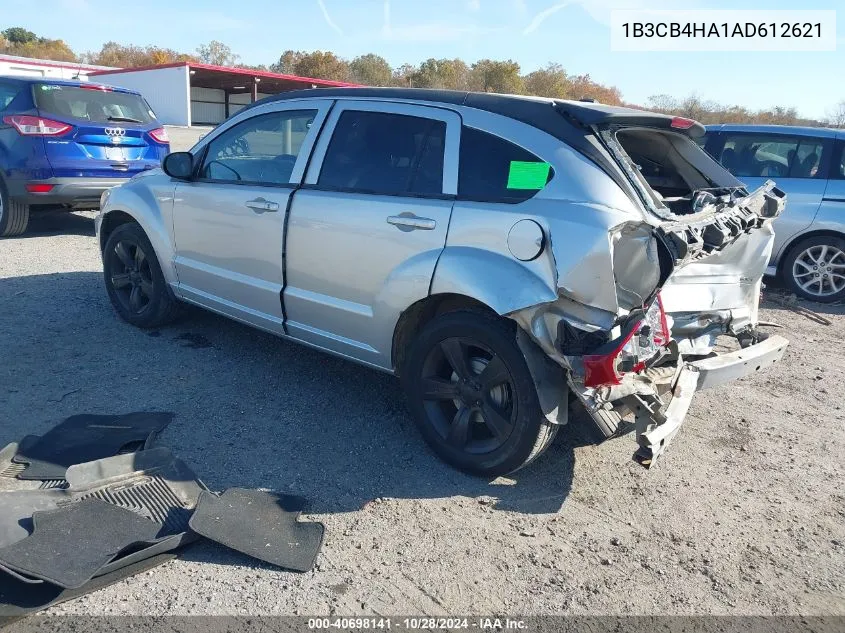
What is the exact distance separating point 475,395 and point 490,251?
75 centimetres

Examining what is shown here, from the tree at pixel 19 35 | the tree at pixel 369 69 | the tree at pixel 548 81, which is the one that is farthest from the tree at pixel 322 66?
the tree at pixel 19 35

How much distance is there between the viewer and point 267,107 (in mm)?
4574

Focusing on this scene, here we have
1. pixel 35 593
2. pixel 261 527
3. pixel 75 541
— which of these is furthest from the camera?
pixel 261 527

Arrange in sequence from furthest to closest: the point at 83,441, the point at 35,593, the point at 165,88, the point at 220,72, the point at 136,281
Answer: the point at 220,72 < the point at 165,88 < the point at 136,281 < the point at 83,441 < the point at 35,593

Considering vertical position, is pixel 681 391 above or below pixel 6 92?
below

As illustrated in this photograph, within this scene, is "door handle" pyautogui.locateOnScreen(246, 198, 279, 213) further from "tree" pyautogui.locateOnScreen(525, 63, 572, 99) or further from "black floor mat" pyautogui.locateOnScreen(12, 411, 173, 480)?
"tree" pyautogui.locateOnScreen(525, 63, 572, 99)

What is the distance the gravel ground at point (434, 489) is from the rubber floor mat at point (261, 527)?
66 mm

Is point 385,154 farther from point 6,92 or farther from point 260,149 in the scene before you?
point 6,92

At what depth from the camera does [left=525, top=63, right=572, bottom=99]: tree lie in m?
41.4

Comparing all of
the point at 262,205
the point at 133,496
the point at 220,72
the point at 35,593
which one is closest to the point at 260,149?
the point at 262,205

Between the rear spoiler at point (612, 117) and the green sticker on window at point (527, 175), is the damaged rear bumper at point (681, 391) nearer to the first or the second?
the green sticker on window at point (527, 175)

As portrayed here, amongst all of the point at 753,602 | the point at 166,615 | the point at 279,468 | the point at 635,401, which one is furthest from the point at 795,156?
the point at 166,615

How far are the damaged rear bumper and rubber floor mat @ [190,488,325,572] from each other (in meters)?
1.52

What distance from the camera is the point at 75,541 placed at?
275 centimetres
